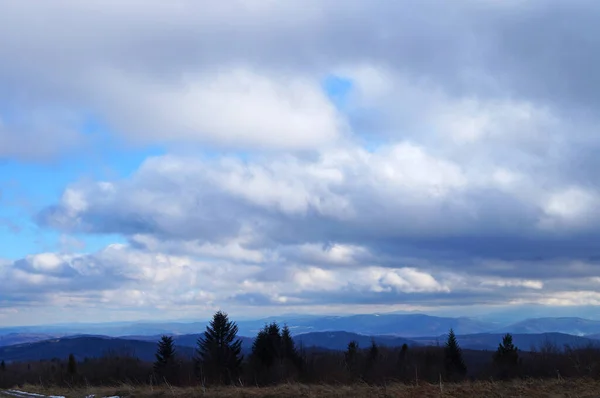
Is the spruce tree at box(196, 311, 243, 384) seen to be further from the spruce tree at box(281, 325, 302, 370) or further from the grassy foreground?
the grassy foreground

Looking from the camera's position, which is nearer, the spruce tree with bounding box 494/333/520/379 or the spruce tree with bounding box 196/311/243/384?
the spruce tree with bounding box 494/333/520/379

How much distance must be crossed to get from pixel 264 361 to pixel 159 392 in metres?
42.0

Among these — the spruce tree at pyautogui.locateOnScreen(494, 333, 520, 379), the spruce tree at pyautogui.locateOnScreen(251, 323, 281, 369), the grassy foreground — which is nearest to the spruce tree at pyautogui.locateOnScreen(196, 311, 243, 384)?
the spruce tree at pyautogui.locateOnScreen(251, 323, 281, 369)

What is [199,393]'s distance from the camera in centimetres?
2955

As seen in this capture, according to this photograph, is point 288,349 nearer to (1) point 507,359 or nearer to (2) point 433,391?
(1) point 507,359

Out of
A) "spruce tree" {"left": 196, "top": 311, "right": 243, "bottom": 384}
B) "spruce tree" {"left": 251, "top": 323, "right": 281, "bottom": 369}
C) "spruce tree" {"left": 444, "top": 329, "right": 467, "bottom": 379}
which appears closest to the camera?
"spruce tree" {"left": 251, "top": 323, "right": 281, "bottom": 369}

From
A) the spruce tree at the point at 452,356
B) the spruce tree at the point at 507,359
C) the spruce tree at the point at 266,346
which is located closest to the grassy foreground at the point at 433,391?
the spruce tree at the point at 266,346

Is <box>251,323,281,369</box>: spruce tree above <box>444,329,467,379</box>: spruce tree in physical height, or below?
above

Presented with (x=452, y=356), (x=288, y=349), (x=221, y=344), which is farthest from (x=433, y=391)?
(x=452, y=356)

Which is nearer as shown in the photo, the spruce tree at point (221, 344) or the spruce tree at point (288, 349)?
the spruce tree at point (288, 349)

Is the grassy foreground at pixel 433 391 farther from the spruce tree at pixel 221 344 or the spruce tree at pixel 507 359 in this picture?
the spruce tree at pixel 221 344

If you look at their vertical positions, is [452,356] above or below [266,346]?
below

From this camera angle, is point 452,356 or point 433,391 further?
point 452,356

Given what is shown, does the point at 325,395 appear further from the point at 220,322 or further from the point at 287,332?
the point at 220,322
